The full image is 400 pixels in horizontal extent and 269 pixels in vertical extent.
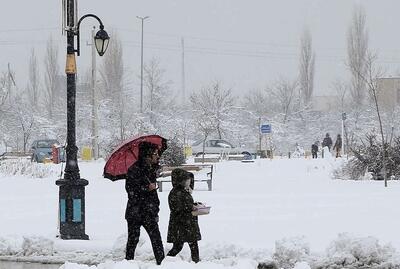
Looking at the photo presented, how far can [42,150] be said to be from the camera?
4000 cm

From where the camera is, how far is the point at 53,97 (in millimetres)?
74438

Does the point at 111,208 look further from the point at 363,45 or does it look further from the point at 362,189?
the point at 363,45

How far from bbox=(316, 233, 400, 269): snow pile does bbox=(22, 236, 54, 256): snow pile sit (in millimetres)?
3888

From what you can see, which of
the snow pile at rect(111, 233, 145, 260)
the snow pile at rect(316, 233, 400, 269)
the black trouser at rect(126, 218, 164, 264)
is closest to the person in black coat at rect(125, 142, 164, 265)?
the black trouser at rect(126, 218, 164, 264)

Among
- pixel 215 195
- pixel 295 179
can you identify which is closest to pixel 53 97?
pixel 295 179

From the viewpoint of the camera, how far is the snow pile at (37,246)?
1048cm

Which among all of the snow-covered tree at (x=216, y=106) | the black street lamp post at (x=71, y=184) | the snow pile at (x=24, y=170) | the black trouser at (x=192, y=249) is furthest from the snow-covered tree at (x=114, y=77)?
the black trouser at (x=192, y=249)

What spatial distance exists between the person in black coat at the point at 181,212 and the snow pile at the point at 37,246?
7.97 feet

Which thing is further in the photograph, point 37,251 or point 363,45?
point 363,45

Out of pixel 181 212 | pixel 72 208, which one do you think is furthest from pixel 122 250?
pixel 181 212

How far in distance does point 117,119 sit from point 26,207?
45.7m

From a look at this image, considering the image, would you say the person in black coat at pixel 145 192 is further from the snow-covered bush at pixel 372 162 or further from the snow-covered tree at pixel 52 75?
the snow-covered tree at pixel 52 75

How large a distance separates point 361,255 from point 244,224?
12.9 ft

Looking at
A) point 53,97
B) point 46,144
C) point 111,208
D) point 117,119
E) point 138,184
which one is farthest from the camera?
point 53,97
